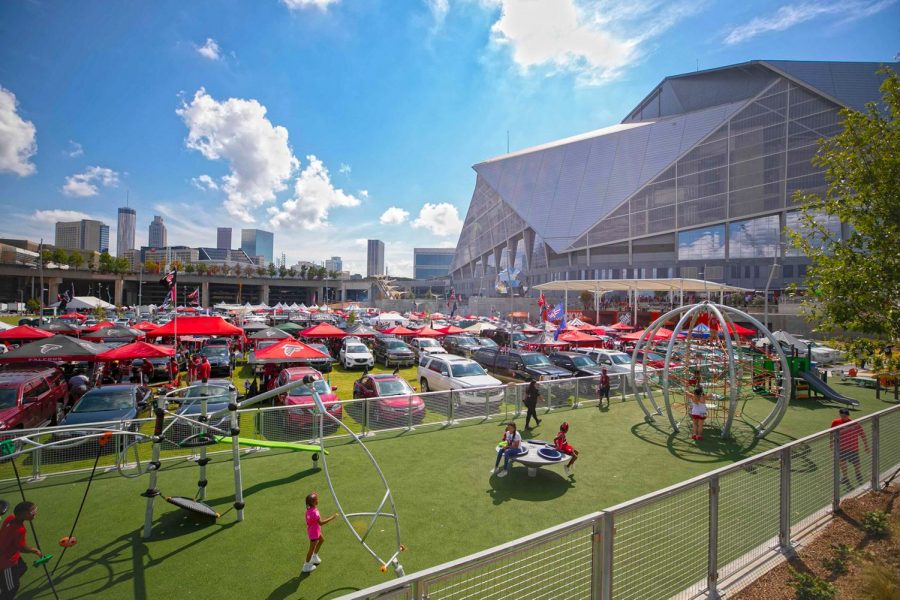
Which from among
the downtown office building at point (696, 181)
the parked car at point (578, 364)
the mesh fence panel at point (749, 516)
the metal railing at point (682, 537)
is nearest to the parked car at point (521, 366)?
the parked car at point (578, 364)

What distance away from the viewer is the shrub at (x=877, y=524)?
6.52 metres

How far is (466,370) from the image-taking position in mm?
→ 16531

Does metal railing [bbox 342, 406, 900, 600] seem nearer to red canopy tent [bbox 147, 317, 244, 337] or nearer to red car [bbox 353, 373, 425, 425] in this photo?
red car [bbox 353, 373, 425, 425]

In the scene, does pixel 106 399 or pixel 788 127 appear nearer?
pixel 106 399

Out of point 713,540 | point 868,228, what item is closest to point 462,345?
point 868,228

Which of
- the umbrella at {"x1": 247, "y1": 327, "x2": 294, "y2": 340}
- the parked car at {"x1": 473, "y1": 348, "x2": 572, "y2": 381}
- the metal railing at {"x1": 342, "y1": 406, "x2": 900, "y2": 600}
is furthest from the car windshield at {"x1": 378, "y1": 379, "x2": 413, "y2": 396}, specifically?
the umbrella at {"x1": 247, "y1": 327, "x2": 294, "y2": 340}

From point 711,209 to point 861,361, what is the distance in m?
60.0

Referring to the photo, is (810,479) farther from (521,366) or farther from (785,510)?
(521,366)

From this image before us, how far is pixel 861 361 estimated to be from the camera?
7.50 meters

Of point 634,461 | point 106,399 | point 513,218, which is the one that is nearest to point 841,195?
point 634,461

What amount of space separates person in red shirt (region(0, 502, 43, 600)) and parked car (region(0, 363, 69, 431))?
7.48 m

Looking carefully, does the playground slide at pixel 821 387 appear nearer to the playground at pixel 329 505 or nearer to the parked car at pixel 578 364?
the playground at pixel 329 505

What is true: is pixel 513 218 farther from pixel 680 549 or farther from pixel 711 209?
pixel 680 549

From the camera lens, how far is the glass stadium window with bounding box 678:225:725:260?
58.3 m
